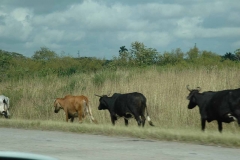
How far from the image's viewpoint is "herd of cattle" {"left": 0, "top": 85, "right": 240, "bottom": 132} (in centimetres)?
1455

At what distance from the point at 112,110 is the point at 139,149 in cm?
838

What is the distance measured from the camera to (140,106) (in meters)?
18.0

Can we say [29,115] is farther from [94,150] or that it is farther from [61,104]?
[94,150]

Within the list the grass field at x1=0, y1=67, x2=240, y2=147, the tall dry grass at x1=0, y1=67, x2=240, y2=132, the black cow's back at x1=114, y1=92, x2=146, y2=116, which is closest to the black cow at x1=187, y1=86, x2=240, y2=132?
the grass field at x1=0, y1=67, x2=240, y2=147

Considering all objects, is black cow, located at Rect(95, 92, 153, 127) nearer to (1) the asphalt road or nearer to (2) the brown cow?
(2) the brown cow

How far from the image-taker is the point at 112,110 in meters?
19.0

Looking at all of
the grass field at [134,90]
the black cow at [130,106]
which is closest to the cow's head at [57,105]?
the grass field at [134,90]

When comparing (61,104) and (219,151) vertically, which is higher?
(61,104)

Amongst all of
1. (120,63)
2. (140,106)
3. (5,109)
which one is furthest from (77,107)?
(120,63)

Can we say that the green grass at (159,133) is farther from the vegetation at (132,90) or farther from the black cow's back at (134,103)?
the black cow's back at (134,103)

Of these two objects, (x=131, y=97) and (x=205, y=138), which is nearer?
(x=205, y=138)

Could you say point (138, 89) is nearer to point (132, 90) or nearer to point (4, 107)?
point (132, 90)

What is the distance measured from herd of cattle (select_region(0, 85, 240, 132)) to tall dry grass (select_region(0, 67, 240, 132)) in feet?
3.70

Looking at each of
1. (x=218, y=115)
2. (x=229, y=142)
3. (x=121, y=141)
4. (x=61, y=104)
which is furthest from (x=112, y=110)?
(x=229, y=142)
